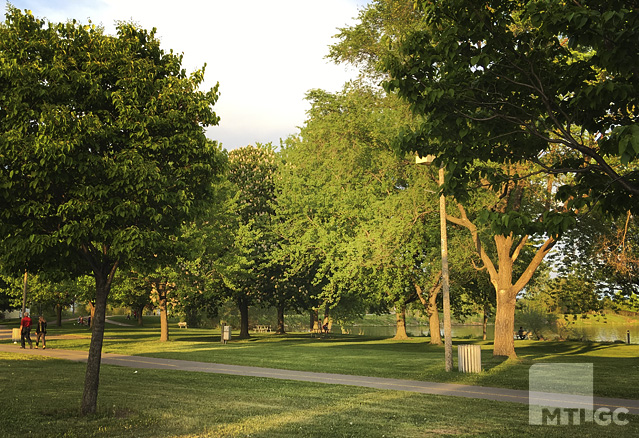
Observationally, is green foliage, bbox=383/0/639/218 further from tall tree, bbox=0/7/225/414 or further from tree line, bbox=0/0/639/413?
tall tree, bbox=0/7/225/414

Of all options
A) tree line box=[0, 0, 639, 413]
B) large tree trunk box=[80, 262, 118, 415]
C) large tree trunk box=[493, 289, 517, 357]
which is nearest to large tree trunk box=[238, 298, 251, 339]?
large tree trunk box=[493, 289, 517, 357]

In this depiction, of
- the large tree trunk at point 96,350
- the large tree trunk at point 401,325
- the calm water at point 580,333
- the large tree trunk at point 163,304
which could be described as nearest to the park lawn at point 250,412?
the large tree trunk at point 96,350

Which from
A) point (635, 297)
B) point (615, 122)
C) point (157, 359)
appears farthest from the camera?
point (635, 297)

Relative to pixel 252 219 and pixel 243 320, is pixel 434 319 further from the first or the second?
pixel 243 320

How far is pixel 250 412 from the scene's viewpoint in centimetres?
1156

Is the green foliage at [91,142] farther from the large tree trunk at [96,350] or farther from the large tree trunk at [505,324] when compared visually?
the large tree trunk at [505,324]

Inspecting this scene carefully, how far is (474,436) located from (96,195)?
7.69 metres

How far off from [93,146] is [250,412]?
19.5 ft

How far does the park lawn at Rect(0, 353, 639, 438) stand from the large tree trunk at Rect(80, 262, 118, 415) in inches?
11.8

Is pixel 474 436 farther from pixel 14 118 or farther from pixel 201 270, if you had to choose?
pixel 201 270

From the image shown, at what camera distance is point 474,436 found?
9.45 metres

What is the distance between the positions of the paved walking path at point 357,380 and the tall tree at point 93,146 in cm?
790

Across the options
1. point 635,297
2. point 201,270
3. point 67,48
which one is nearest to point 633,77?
point 67,48

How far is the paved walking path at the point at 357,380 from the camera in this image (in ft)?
46.1
